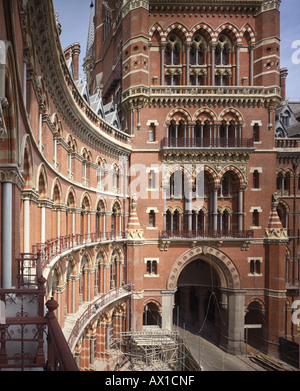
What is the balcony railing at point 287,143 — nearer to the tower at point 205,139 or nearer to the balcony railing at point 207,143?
the tower at point 205,139

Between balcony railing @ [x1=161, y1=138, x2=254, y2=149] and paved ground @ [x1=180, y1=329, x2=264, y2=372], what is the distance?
16.4 m

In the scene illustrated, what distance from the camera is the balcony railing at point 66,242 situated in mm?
10308

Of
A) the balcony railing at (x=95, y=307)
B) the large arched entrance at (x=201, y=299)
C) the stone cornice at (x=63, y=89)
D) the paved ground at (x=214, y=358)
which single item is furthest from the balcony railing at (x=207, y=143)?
the paved ground at (x=214, y=358)

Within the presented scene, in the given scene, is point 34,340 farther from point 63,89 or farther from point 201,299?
point 201,299

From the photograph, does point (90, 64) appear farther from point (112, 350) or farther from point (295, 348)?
point (295, 348)

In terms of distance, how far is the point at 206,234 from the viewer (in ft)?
79.9

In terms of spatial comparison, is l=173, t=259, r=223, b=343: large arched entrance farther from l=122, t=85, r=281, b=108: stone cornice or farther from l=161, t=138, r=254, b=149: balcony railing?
l=122, t=85, r=281, b=108: stone cornice

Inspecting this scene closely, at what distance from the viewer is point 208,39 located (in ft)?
82.3

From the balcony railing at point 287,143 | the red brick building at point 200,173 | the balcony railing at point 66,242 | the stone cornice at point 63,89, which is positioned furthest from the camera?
the balcony railing at point 287,143

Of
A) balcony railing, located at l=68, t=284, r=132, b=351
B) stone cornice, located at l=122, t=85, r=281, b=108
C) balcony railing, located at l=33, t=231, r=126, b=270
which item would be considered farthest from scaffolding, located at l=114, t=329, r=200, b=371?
stone cornice, located at l=122, t=85, r=281, b=108

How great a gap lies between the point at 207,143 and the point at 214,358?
17.6 metres

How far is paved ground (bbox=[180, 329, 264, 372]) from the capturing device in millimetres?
20547

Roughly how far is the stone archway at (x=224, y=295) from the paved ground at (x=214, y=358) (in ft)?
2.51
